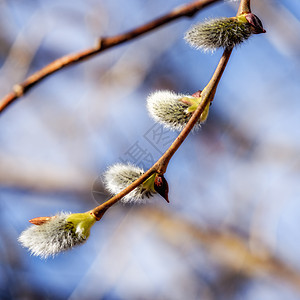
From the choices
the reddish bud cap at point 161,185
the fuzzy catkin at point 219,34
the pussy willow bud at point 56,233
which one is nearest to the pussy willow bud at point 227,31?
the fuzzy catkin at point 219,34

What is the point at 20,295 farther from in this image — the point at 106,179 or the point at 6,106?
the point at 6,106

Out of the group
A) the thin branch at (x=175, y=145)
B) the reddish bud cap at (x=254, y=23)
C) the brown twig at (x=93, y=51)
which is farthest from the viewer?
the reddish bud cap at (x=254, y=23)

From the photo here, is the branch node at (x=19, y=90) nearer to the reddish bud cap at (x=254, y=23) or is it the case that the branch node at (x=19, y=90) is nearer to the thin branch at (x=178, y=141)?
the thin branch at (x=178, y=141)

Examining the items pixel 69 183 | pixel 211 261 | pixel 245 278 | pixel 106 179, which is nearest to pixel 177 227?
pixel 211 261

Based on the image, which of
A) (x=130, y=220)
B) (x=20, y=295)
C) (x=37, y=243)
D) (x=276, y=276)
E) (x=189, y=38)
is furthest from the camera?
(x=130, y=220)

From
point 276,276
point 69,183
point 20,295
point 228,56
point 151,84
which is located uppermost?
point 151,84

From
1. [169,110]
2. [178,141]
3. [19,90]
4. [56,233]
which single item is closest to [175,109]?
[169,110]
